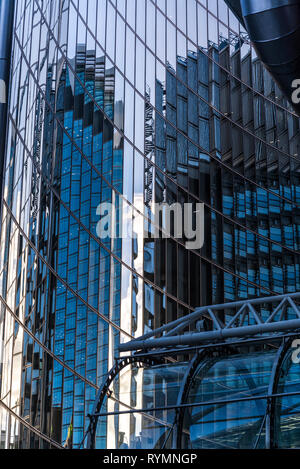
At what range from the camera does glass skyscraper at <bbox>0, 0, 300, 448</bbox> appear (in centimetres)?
3272

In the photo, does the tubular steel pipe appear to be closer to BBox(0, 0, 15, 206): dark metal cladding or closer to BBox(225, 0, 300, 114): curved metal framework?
BBox(225, 0, 300, 114): curved metal framework

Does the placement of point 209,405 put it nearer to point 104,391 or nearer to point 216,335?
point 216,335

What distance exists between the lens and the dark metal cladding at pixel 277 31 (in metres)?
15.6

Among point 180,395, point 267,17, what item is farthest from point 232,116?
point 180,395

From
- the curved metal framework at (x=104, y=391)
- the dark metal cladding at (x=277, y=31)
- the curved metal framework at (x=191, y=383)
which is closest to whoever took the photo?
the curved metal framework at (x=191, y=383)

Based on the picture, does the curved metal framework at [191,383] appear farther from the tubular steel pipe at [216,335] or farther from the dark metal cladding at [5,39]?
the dark metal cladding at [5,39]

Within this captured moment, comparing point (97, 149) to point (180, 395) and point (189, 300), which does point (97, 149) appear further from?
point (180, 395)

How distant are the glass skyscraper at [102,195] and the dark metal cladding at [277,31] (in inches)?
717

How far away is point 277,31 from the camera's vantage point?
1577 centimetres

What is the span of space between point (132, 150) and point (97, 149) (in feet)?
5.87

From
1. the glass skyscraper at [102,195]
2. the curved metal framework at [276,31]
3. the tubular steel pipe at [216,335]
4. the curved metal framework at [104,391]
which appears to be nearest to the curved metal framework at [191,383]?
the curved metal framework at [104,391]

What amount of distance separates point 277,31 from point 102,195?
19938 millimetres

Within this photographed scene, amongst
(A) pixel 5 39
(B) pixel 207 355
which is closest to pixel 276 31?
(B) pixel 207 355

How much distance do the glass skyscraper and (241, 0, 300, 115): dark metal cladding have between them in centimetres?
1821
